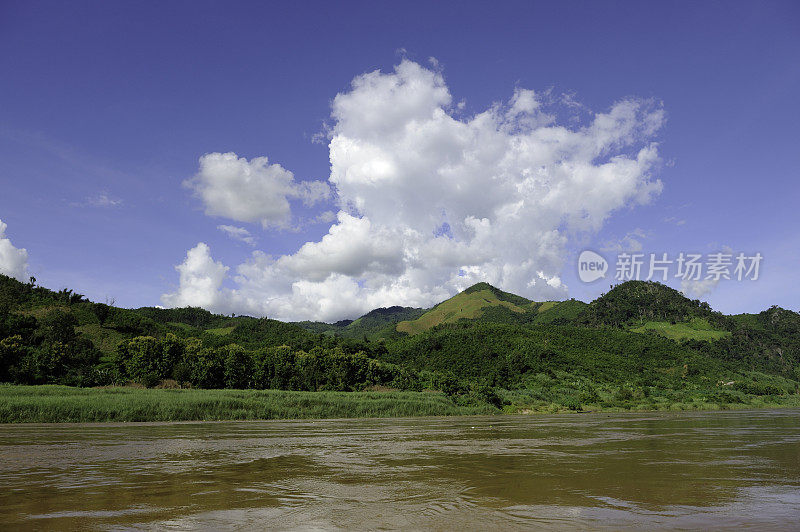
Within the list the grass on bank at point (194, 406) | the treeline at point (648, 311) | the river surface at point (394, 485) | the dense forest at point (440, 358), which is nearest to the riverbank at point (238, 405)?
the grass on bank at point (194, 406)

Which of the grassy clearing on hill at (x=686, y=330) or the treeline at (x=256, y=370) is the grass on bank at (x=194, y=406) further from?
the grassy clearing on hill at (x=686, y=330)

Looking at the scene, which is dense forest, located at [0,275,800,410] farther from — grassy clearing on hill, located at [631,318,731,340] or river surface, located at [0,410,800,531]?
river surface, located at [0,410,800,531]

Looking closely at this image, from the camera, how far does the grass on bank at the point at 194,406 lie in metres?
35.5

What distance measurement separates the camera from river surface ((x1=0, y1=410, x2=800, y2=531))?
29.2 feet

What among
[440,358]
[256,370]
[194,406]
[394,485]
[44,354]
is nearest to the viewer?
[394,485]

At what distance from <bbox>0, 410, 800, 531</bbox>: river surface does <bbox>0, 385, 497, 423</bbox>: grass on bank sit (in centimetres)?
1412

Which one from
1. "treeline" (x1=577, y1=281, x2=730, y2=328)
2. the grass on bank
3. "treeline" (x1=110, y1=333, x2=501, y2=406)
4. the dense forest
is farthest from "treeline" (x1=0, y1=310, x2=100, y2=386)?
"treeline" (x1=577, y1=281, x2=730, y2=328)

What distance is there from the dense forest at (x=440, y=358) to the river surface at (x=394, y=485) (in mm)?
45617

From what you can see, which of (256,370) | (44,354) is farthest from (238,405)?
(44,354)

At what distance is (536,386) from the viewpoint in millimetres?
87312

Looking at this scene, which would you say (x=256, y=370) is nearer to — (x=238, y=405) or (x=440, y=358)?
(x=238, y=405)

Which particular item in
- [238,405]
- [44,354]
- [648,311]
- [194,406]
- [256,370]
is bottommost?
[44,354]

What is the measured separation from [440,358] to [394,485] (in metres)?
105

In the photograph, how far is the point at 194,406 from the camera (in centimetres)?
4125
